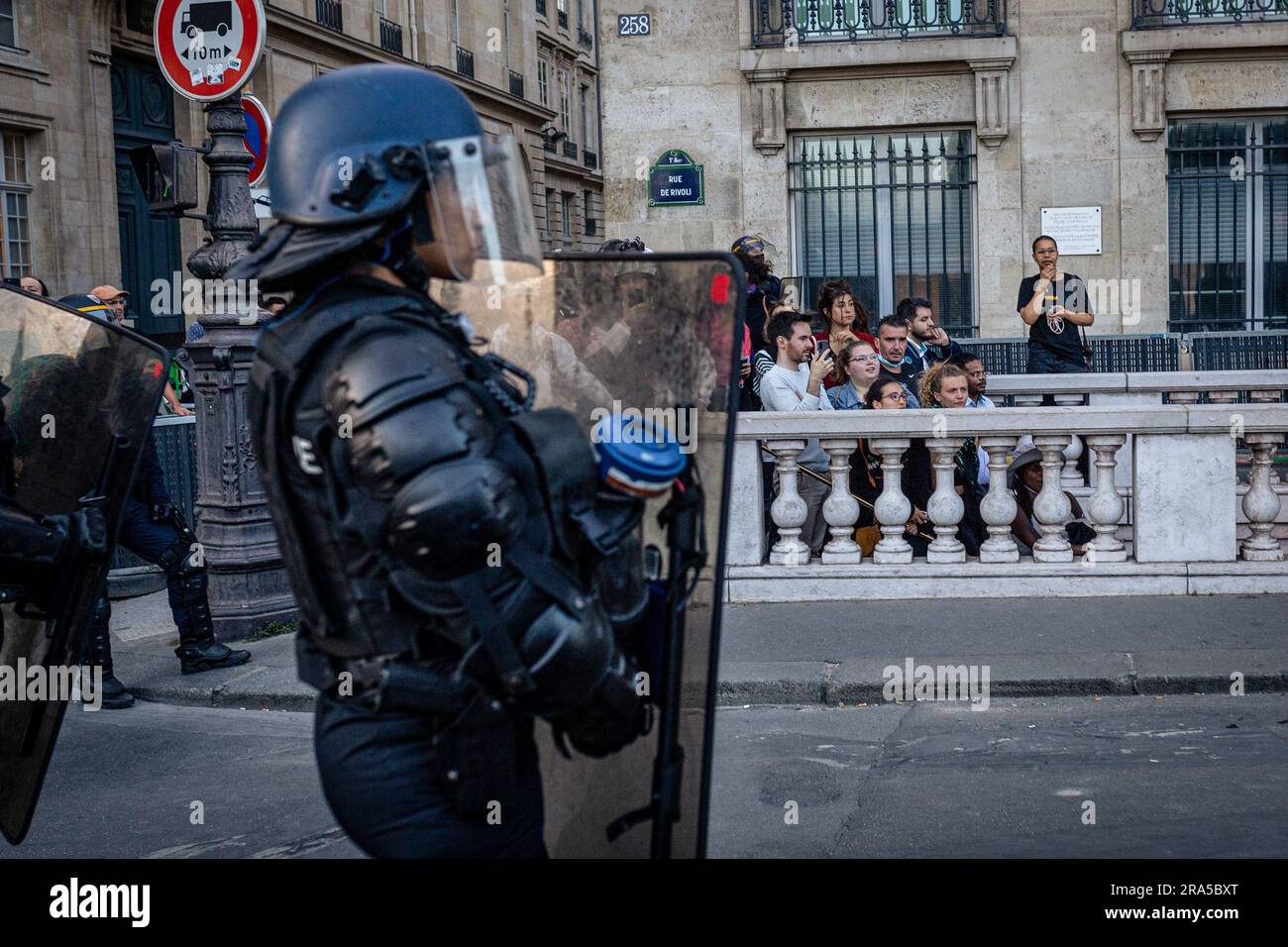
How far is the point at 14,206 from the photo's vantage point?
60.8 feet

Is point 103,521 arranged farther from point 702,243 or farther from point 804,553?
point 702,243

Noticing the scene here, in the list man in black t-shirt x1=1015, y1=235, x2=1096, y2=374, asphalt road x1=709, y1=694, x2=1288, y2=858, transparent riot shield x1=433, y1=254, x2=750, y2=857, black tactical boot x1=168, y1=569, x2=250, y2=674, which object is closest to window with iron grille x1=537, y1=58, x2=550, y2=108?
man in black t-shirt x1=1015, y1=235, x2=1096, y2=374

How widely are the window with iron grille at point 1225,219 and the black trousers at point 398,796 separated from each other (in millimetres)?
15509

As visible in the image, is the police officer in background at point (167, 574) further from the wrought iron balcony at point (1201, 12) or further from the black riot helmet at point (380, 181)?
the wrought iron balcony at point (1201, 12)

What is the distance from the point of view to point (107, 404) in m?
3.95

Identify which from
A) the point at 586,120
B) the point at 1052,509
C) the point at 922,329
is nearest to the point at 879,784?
the point at 1052,509

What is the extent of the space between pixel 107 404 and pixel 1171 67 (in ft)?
48.5

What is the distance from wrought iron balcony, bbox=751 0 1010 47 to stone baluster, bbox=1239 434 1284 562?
9631 millimetres

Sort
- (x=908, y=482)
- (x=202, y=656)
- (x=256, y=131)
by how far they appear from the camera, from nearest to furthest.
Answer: (x=202, y=656) < (x=908, y=482) < (x=256, y=131)

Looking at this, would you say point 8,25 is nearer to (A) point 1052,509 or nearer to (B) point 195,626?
(B) point 195,626


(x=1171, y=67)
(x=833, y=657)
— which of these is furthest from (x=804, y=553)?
(x=1171, y=67)

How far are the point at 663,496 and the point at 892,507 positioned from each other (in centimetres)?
556

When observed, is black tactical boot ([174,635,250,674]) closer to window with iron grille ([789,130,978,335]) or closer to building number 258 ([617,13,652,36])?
building number 258 ([617,13,652,36])

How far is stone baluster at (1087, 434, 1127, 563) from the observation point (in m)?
7.93
